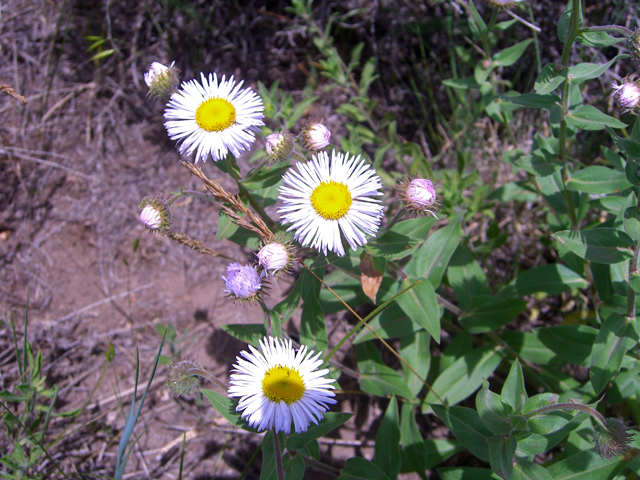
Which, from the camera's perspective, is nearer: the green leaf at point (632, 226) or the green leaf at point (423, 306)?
the green leaf at point (632, 226)

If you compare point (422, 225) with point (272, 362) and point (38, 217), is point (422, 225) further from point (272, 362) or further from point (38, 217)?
point (38, 217)

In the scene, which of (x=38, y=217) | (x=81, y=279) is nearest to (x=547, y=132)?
(x=81, y=279)

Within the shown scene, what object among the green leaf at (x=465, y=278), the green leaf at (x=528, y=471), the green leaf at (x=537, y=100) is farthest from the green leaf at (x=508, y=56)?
the green leaf at (x=528, y=471)

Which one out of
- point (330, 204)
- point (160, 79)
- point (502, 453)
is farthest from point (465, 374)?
point (160, 79)

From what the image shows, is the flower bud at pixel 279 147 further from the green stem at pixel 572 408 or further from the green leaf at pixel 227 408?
the green stem at pixel 572 408

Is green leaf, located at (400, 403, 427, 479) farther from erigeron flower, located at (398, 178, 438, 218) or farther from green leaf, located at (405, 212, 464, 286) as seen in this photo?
erigeron flower, located at (398, 178, 438, 218)

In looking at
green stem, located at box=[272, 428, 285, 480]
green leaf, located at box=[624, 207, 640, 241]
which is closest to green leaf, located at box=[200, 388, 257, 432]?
green stem, located at box=[272, 428, 285, 480]
